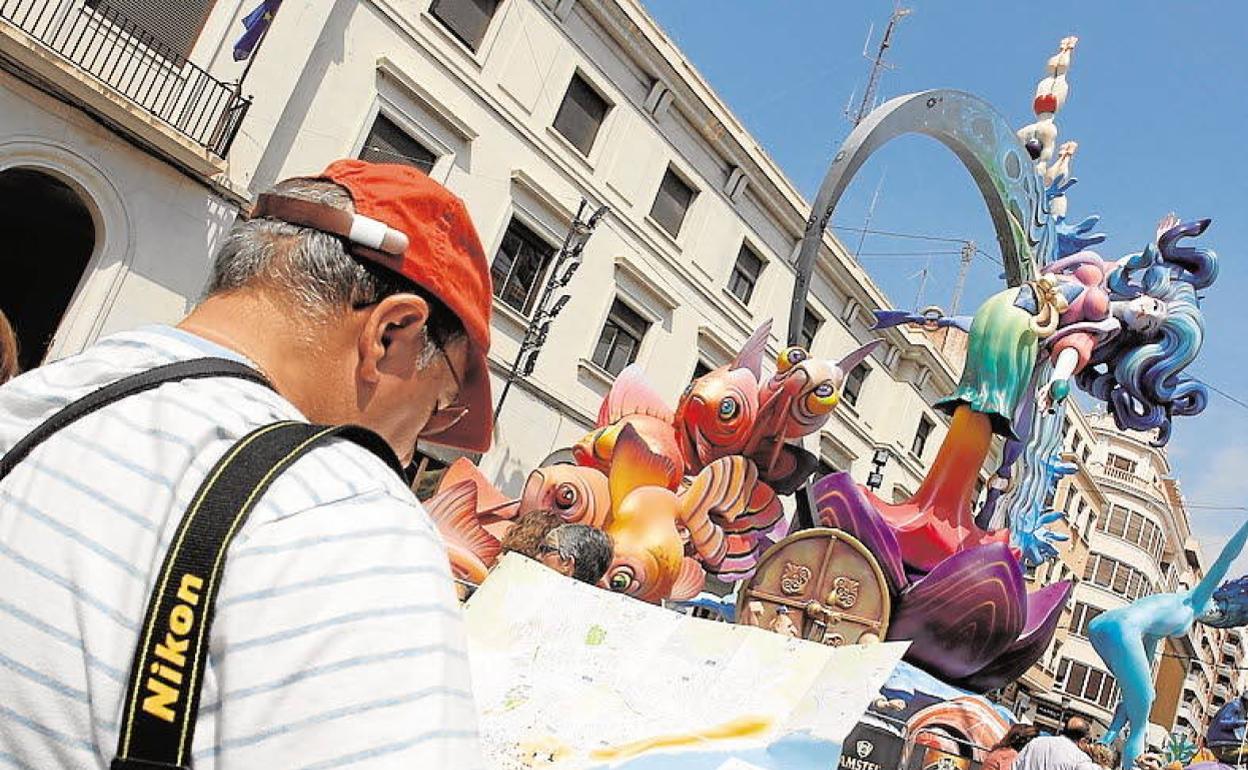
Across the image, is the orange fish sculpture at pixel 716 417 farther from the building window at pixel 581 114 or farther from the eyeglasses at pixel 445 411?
the eyeglasses at pixel 445 411

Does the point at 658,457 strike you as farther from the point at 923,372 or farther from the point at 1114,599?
the point at 1114,599

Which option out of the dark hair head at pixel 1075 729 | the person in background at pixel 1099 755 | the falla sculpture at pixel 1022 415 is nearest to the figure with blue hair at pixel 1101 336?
the falla sculpture at pixel 1022 415

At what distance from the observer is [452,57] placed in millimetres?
13938

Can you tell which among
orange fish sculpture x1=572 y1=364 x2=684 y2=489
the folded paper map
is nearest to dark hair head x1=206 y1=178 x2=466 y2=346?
the folded paper map

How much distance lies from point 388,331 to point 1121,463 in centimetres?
4901

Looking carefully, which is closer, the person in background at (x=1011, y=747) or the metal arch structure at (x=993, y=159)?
the person in background at (x=1011, y=747)

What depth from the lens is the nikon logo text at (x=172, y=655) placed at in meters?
0.76

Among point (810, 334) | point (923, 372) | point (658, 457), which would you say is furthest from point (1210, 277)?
point (923, 372)

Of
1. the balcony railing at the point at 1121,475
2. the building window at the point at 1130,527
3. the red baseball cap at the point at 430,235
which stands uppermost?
the balcony railing at the point at 1121,475

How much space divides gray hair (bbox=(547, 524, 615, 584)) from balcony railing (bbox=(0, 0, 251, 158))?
7.98 metres

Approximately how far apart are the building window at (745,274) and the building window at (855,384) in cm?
435

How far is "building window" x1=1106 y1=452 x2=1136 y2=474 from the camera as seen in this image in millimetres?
44875

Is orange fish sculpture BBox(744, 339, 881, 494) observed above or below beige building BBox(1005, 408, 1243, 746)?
below

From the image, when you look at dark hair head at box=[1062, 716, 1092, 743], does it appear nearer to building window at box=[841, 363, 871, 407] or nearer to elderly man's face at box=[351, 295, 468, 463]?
elderly man's face at box=[351, 295, 468, 463]
